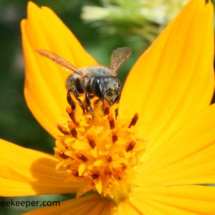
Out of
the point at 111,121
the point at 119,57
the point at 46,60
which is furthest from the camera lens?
the point at 46,60

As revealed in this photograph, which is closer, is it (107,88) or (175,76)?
(107,88)

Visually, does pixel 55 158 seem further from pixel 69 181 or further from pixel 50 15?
pixel 50 15

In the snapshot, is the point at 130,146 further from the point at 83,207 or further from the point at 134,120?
the point at 83,207

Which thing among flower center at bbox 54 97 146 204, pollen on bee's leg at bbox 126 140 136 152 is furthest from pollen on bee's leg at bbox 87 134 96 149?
pollen on bee's leg at bbox 126 140 136 152

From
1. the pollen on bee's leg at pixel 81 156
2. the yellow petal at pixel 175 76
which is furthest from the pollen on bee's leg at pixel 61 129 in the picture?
the yellow petal at pixel 175 76

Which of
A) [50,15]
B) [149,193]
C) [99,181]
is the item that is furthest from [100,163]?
[50,15]

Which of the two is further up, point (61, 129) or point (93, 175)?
point (61, 129)

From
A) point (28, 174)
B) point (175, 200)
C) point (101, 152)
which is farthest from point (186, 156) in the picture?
point (28, 174)
